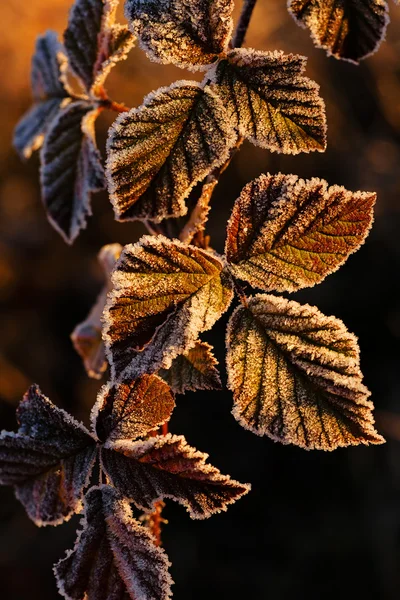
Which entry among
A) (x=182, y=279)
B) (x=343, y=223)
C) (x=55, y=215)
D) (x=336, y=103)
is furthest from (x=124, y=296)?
(x=336, y=103)

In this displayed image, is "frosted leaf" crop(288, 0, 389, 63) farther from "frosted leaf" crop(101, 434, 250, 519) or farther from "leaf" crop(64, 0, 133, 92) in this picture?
"frosted leaf" crop(101, 434, 250, 519)

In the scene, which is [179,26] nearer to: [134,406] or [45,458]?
[134,406]

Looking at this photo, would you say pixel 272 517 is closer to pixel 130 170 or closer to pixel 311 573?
pixel 311 573

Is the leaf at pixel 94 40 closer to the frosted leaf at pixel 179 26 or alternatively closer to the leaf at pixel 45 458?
the frosted leaf at pixel 179 26

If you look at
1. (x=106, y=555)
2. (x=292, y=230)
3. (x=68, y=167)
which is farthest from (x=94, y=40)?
(x=106, y=555)

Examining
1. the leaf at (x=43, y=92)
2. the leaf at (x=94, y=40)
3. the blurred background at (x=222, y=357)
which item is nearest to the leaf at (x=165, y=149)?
the leaf at (x=94, y=40)
